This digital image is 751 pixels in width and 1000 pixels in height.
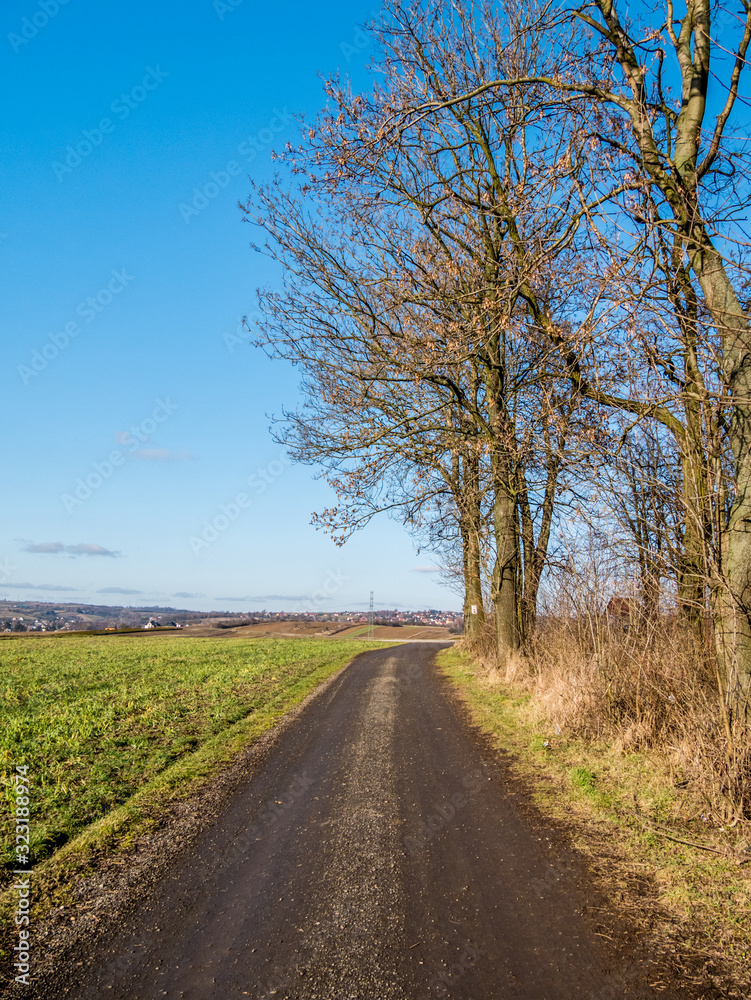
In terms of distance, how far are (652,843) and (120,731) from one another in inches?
281

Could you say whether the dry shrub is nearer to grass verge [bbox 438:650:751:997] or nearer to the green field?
grass verge [bbox 438:650:751:997]

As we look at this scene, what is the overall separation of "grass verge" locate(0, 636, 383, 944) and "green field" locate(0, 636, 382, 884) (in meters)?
0.02

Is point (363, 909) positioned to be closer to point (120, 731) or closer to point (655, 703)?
point (655, 703)

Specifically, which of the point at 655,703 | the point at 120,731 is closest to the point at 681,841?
the point at 655,703

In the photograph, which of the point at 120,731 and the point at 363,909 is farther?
the point at 120,731

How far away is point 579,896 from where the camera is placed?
12.9 feet

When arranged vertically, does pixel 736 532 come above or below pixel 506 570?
above

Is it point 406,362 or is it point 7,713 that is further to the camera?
point 406,362

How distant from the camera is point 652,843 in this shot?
4621mm

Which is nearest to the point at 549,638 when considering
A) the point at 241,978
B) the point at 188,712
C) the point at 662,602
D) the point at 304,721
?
the point at 662,602

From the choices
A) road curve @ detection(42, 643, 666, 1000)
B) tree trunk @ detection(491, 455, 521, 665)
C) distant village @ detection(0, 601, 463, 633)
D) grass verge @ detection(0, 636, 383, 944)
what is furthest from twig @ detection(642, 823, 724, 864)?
distant village @ detection(0, 601, 463, 633)

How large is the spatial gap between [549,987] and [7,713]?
9.87m

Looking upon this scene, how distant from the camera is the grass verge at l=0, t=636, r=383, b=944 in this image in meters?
4.88

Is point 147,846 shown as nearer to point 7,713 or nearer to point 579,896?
point 579,896
